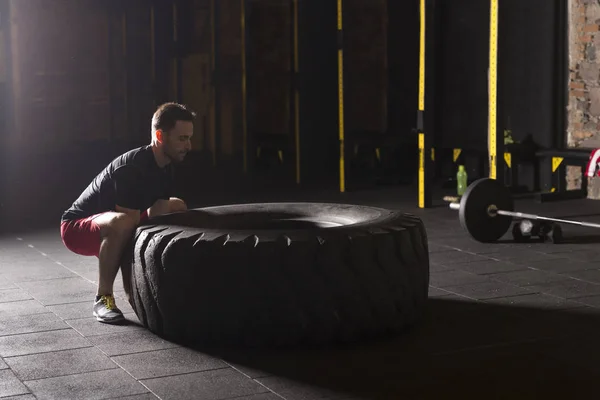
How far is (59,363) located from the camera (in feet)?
11.7

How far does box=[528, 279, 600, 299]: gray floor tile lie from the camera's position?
460 centimetres

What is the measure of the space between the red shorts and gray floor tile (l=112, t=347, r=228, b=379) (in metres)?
0.73

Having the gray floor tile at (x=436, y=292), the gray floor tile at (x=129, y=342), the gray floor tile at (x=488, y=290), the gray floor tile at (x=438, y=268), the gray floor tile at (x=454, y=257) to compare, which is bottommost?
the gray floor tile at (x=129, y=342)

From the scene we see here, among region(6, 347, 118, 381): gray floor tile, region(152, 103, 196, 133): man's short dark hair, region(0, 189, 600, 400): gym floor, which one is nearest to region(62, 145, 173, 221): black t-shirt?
region(152, 103, 196, 133): man's short dark hair

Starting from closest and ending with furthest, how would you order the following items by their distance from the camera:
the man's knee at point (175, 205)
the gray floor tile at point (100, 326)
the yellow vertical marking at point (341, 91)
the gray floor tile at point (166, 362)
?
the gray floor tile at point (166, 362)
the gray floor tile at point (100, 326)
the man's knee at point (175, 205)
the yellow vertical marking at point (341, 91)

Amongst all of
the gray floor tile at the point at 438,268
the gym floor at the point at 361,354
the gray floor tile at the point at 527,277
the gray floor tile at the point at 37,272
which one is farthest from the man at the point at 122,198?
the gray floor tile at the point at 527,277

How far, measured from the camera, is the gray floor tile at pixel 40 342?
373cm

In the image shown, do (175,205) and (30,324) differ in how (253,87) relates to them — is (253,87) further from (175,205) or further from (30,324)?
(30,324)

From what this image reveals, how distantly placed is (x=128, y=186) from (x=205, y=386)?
1.18m

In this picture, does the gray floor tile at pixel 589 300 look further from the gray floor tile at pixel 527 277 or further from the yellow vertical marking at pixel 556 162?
the yellow vertical marking at pixel 556 162

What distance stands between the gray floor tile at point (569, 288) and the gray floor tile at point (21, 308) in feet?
7.87

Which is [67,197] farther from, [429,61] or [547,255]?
[547,255]

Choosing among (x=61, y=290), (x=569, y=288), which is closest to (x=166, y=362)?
(x=61, y=290)

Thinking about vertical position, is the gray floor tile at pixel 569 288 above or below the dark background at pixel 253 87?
below
